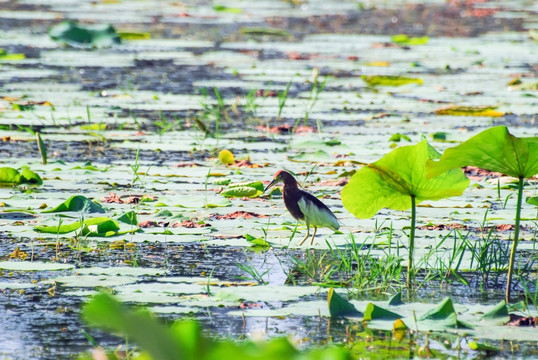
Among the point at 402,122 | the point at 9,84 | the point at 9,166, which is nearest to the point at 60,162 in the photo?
the point at 9,166

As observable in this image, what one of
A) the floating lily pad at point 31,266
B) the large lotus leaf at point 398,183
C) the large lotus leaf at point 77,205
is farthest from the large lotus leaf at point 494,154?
the large lotus leaf at point 77,205

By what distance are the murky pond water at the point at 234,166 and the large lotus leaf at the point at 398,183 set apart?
0.39 feet

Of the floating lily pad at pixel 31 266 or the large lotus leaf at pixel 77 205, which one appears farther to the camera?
the large lotus leaf at pixel 77 205


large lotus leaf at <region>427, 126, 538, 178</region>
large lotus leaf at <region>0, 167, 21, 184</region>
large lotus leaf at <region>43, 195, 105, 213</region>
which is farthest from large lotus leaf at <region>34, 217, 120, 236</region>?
large lotus leaf at <region>427, 126, 538, 178</region>

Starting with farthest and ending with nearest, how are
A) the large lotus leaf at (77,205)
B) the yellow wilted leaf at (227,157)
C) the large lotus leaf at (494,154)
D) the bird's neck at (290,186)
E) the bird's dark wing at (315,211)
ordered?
the yellow wilted leaf at (227,157) < the large lotus leaf at (77,205) < the bird's neck at (290,186) < the bird's dark wing at (315,211) < the large lotus leaf at (494,154)

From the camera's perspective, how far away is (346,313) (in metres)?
2.74

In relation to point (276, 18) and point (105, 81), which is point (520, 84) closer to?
point (105, 81)

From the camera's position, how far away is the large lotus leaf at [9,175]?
4.25m

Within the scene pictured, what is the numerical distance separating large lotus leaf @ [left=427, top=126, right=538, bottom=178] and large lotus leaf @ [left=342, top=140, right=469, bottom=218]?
13cm

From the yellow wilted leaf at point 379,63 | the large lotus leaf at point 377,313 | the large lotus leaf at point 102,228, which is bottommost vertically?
the large lotus leaf at point 377,313

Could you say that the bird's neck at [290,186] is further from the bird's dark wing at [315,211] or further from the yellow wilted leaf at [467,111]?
the yellow wilted leaf at [467,111]

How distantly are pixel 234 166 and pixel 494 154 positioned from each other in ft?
6.93

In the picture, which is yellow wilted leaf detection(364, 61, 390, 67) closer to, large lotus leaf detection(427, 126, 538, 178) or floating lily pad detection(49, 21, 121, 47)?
floating lily pad detection(49, 21, 121, 47)

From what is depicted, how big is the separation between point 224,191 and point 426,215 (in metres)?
0.83
